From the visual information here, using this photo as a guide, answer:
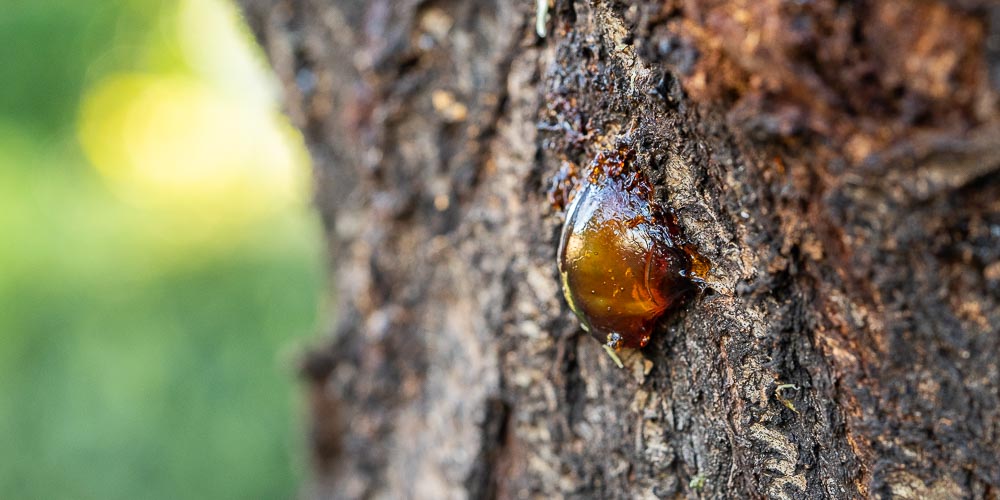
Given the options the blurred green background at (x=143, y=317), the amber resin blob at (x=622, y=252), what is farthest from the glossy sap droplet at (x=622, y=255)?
the blurred green background at (x=143, y=317)

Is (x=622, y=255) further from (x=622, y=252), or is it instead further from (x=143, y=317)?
(x=143, y=317)

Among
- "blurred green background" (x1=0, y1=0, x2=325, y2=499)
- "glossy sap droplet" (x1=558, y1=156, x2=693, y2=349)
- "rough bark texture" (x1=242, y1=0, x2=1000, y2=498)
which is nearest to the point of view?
"rough bark texture" (x1=242, y1=0, x2=1000, y2=498)

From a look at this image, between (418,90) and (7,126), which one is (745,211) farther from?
(7,126)

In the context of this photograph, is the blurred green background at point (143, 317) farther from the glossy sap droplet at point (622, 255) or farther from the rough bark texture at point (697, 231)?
the glossy sap droplet at point (622, 255)

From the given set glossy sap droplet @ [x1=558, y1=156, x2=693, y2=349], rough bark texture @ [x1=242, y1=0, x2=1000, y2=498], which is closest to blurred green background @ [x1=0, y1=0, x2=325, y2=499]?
rough bark texture @ [x1=242, y1=0, x2=1000, y2=498]

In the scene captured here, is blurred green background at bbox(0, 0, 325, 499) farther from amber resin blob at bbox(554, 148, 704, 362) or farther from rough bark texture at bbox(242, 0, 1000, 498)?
amber resin blob at bbox(554, 148, 704, 362)

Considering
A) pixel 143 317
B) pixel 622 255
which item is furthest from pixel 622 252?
pixel 143 317
